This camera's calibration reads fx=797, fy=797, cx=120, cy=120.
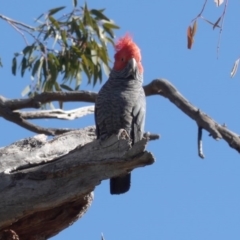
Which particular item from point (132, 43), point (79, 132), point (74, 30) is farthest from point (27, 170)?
point (74, 30)

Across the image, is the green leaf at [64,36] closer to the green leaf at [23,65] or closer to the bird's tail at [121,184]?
the green leaf at [23,65]

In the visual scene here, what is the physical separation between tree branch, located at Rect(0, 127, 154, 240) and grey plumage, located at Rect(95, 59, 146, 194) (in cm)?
57

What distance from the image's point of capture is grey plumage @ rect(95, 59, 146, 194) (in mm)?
3951

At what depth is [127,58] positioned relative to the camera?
4.24 meters

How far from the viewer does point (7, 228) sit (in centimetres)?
331

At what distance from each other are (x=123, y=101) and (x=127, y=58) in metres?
0.31

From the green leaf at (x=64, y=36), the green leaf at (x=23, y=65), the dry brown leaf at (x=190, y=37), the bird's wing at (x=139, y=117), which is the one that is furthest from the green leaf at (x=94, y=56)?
the dry brown leaf at (x=190, y=37)

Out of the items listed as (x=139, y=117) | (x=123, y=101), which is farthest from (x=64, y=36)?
(x=139, y=117)

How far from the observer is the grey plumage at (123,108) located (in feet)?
13.0

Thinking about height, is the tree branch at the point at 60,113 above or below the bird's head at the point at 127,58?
below

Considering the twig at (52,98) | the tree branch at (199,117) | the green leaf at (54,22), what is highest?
the green leaf at (54,22)

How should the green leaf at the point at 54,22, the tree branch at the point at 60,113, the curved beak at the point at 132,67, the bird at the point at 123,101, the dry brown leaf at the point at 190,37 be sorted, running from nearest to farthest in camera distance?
the dry brown leaf at the point at 190,37
the bird at the point at 123,101
the curved beak at the point at 132,67
the tree branch at the point at 60,113
the green leaf at the point at 54,22

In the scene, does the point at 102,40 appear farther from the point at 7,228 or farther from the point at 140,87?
the point at 7,228

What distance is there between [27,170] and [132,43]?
4.24ft
